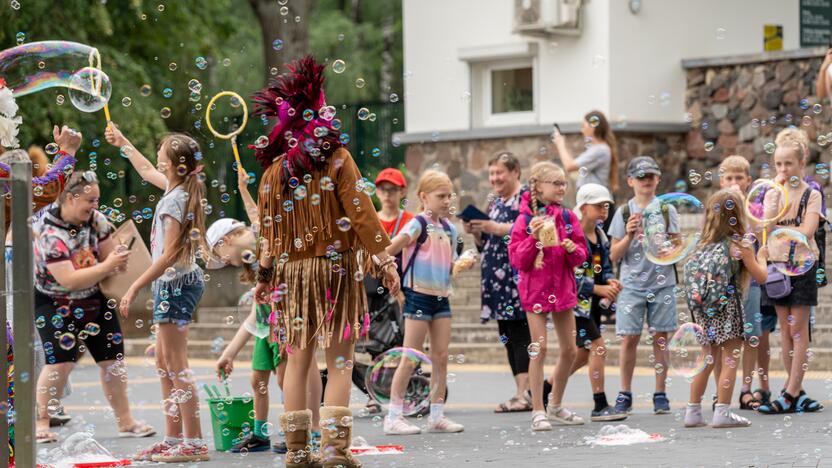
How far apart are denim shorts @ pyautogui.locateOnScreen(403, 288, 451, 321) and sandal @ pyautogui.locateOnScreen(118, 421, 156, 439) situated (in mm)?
1679

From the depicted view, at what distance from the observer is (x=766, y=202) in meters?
8.70

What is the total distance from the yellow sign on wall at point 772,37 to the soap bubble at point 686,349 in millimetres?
9889

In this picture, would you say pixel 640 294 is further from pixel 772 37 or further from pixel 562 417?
pixel 772 37

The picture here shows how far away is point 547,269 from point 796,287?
1565mm

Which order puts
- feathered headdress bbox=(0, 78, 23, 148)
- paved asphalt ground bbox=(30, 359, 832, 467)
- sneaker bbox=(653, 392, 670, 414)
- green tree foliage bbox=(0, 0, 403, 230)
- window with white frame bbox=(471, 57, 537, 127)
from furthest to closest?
green tree foliage bbox=(0, 0, 403, 230) < window with white frame bbox=(471, 57, 537, 127) < sneaker bbox=(653, 392, 670, 414) < paved asphalt ground bbox=(30, 359, 832, 467) < feathered headdress bbox=(0, 78, 23, 148)

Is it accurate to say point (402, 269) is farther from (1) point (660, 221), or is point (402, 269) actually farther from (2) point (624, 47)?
(2) point (624, 47)

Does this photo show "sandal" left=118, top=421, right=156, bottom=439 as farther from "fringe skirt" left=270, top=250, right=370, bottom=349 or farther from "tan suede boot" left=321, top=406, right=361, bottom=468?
"tan suede boot" left=321, top=406, right=361, bottom=468

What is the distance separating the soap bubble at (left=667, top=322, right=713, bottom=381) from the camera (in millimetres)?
8297

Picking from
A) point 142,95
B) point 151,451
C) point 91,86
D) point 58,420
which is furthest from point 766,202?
point 142,95

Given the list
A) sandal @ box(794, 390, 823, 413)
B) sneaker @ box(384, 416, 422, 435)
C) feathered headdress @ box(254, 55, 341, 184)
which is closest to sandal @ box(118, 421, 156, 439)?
sneaker @ box(384, 416, 422, 435)

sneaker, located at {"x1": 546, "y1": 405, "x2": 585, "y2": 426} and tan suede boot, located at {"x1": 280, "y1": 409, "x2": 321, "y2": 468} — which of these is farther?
sneaker, located at {"x1": 546, "y1": 405, "x2": 585, "y2": 426}

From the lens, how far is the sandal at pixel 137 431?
350 inches

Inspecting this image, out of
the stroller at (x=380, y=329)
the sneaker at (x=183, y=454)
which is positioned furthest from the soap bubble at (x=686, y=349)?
the sneaker at (x=183, y=454)

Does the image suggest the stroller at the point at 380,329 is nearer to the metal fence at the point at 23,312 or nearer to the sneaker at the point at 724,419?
the sneaker at the point at 724,419
